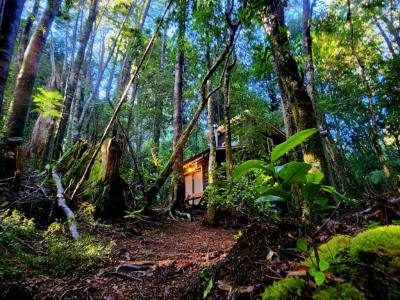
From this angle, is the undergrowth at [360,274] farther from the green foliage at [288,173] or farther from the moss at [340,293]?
the green foliage at [288,173]

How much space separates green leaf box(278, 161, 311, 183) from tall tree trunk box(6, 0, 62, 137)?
6.45m

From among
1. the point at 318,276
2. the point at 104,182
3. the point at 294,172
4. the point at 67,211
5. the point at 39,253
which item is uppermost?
the point at 104,182

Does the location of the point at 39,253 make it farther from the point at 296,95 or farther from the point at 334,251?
the point at 296,95

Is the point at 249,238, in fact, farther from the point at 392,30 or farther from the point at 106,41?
the point at 106,41

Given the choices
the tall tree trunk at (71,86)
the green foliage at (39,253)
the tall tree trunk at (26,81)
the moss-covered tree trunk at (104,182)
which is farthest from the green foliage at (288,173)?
the tall tree trunk at (71,86)

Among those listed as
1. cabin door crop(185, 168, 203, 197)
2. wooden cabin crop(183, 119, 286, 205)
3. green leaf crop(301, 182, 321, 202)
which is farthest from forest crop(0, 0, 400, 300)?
cabin door crop(185, 168, 203, 197)

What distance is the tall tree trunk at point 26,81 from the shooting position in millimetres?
5844

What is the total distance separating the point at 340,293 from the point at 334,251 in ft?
1.52

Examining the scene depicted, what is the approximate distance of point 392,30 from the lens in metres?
17.2

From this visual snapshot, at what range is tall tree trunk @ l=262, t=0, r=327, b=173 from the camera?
3314mm

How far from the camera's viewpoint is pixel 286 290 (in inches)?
54.3

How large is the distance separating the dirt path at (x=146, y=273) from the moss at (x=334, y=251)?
1.23 meters

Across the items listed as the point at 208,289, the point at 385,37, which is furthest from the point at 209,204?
the point at 385,37

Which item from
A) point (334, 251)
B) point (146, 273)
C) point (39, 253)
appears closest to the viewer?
point (334, 251)
